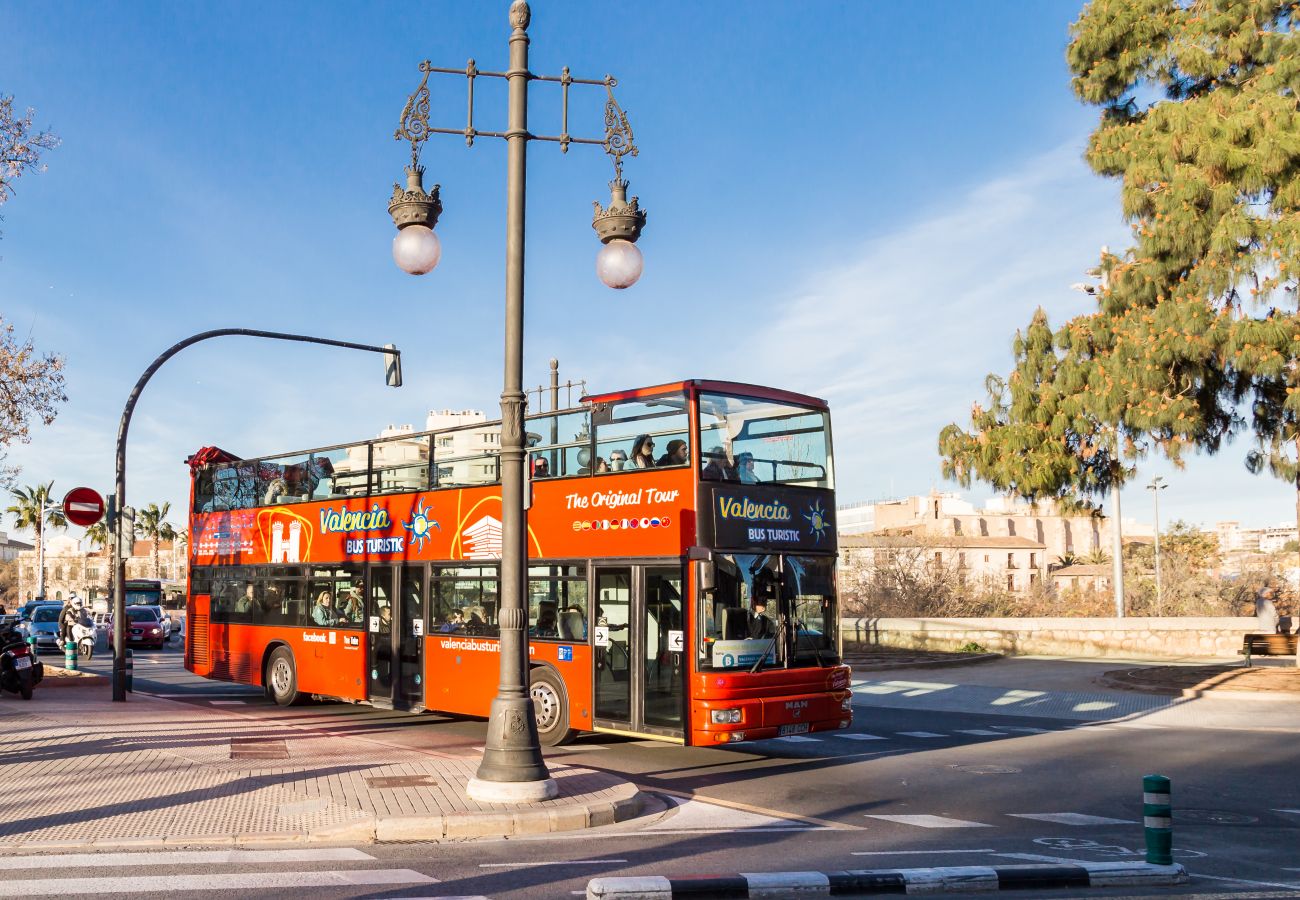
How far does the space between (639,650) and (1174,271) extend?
14154 mm

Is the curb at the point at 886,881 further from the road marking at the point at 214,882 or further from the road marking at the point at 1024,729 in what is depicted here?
the road marking at the point at 1024,729

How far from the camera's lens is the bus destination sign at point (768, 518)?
42.3 feet

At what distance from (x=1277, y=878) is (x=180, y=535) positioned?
108 metres

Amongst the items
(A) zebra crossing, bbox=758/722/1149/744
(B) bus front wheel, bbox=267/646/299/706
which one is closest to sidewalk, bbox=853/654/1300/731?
(A) zebra crossing, bbox=758/722/1149/744

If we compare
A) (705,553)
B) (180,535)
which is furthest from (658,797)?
(180,535)

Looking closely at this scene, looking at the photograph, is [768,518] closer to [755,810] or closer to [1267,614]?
[755,810]

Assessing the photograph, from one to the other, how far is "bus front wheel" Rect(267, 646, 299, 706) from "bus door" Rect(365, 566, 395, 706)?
8.29ft

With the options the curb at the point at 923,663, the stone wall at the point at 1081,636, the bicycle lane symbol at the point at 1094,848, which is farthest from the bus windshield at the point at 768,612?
the stone wall at the point at 1081,636

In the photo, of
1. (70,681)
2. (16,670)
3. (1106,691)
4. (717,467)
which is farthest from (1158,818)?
(70,681)

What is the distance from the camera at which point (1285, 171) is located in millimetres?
19922

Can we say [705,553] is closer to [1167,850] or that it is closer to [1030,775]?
[1030,775]

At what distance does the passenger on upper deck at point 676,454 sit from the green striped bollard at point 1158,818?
6352 mm

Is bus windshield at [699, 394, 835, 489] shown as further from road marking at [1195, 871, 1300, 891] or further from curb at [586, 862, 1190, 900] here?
road marking at [1195, 871, 1300, 891]

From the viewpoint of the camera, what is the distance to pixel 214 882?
728 centimetres
